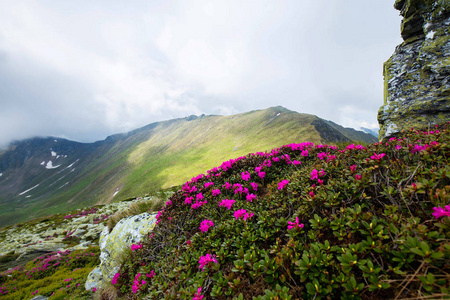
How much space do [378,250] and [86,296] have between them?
10.4m

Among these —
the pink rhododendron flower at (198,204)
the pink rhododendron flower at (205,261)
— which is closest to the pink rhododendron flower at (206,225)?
the pink rhododendron flower at (205,261)

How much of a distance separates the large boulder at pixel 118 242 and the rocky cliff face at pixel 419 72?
11.1 m

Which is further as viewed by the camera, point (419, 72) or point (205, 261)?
point (419, 72)

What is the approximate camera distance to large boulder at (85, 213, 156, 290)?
6.93m

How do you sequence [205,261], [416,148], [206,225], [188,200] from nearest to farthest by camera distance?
[205,261]
[416,148]
[206,225]
[188,200]

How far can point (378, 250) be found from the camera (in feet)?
6.49

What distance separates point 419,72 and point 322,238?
9.83 m

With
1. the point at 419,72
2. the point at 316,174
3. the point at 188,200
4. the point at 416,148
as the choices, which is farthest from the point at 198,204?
the point at 419,72

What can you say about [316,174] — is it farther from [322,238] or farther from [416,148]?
[416,148]

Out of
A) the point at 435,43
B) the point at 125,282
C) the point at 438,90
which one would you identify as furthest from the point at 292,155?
the point at 435,43

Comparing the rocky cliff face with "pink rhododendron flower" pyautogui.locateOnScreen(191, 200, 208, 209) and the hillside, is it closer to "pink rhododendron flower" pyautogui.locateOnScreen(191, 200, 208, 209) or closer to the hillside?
the hillside

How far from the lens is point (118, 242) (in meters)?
7.38

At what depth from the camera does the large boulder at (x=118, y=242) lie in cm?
693

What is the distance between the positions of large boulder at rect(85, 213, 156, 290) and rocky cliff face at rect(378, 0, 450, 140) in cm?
1115
